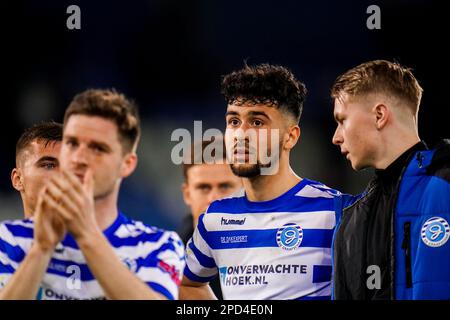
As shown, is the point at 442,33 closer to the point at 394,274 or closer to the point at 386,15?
the point at 386,15

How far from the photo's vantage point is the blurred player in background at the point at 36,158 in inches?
121

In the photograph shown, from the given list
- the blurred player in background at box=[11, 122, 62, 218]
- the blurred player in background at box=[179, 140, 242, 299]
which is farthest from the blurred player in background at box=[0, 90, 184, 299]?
the blurred player in background at box=[179, 140, 242, 299]

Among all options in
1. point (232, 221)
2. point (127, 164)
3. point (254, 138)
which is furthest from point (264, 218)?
point (127, 164)

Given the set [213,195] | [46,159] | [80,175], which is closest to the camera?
[80,175]

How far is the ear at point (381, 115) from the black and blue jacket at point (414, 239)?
0.80ft

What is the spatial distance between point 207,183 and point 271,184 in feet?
4.59

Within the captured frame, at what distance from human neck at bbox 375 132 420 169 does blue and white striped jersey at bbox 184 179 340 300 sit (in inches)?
14.5

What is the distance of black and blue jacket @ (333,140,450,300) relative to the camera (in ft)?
8.92

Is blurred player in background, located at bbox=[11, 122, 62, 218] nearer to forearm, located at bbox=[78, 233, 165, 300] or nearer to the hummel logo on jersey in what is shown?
forearm, located at bbox=[78, 233, 165, 300]

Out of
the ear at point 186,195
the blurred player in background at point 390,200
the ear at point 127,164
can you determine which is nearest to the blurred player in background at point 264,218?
the blurred player in background at point 390,200

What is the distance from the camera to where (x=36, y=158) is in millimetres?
3125

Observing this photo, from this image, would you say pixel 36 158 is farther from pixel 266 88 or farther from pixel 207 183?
pixel 207 183
